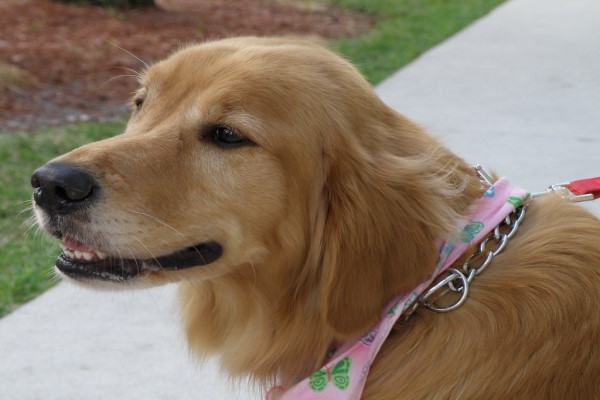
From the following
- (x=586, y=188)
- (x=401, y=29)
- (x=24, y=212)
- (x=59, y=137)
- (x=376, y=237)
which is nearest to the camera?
(x=376, y=237)

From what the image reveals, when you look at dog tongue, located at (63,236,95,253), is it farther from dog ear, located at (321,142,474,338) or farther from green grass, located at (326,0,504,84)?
green grass, located at (326,0,504,84)

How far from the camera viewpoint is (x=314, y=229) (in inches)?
114

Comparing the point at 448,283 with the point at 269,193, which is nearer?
the point at 448,283

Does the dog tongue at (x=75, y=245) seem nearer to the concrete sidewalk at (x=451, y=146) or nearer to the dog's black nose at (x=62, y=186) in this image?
the dog's black nose at (x=62, y=186)

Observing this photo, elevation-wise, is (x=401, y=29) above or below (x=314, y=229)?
below

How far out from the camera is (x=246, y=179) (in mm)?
2869

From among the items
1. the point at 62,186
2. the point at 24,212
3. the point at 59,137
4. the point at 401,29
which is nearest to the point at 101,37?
the point at 59,137

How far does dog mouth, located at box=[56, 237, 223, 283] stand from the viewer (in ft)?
9.49

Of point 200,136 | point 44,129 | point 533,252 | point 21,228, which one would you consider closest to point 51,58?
point 44,129

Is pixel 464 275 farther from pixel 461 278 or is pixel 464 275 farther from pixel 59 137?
pixel 59 137

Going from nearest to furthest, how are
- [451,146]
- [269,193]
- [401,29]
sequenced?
1. [269,193]
2. [451,146]
3. [401,29]

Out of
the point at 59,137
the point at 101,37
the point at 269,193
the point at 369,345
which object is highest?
the point at 269,193

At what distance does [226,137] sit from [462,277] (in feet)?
2.81

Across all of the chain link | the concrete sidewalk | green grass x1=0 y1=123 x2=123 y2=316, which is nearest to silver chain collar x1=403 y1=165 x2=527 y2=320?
the chain link
